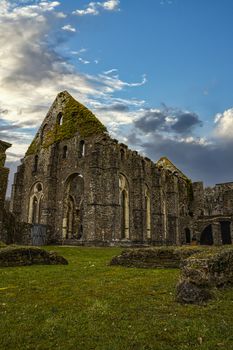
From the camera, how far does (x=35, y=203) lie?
1379 inches

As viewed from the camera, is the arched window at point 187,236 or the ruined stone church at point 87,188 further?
the arched window at point 187,236

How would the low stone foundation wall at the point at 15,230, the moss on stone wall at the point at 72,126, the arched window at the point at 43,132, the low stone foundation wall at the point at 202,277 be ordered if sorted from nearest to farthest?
the low stone foundation wall at the point at 202,277 < the low stone foundation wall at the point at 15,230 < the moss on stone wall at the point at 72,126 < the arched window at the point at 43,132

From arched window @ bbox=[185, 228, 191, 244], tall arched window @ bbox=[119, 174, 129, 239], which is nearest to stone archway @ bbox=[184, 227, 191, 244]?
arched window @ bbox=[185, 228, 191, 244]

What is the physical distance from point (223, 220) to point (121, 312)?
1658 inches

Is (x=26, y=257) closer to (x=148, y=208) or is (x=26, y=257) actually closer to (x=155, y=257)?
(x=155, y=257)

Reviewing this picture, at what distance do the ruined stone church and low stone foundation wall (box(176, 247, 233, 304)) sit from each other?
65.6 feet

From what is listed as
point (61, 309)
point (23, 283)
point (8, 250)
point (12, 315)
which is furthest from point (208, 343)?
point (8, 250)

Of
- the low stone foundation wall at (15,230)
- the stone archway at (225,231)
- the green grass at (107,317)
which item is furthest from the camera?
the stone archway at (225,231)

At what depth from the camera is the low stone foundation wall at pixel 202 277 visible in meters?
6.98

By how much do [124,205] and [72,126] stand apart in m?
10.8

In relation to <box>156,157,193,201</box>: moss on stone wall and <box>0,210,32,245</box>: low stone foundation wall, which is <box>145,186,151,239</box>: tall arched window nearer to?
<box>156,157,193,201</box>: moss on stone wall

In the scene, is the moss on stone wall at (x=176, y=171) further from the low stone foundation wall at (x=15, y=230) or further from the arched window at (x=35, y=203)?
the low stone foundation wall at (x=15, y=230)

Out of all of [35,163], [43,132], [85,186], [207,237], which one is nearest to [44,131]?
[43,132]

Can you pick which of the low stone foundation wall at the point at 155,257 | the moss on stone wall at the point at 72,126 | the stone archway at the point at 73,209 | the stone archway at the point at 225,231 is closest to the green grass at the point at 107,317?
Result: the low stone foundation wall at the point at 155,257
